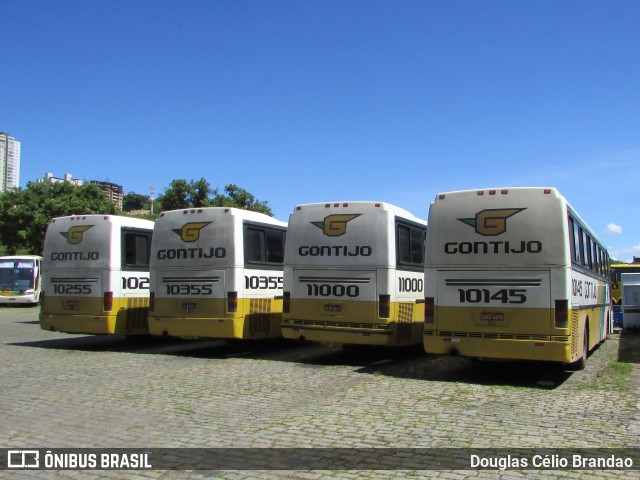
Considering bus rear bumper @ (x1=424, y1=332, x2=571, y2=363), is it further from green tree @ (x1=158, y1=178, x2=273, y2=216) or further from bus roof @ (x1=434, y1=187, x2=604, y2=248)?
green tree @ (x1=158, y1=178, x2=273, y2=216)

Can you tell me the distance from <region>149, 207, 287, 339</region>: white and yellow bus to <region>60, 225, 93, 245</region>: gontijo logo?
7.01 ft

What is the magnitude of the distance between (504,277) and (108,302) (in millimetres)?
9165

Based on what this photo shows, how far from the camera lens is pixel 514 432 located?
655 cm

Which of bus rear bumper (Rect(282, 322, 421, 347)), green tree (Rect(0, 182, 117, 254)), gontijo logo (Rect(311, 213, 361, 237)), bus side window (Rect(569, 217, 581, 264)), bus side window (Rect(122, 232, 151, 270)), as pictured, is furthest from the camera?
green tree (Rect(0, 182, 117, 254))

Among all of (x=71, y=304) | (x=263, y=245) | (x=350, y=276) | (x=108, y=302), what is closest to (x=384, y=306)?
(x=350, y=276)

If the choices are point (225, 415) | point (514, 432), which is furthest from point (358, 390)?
point (514, 432)

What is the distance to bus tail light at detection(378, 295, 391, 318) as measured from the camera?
1161 cm

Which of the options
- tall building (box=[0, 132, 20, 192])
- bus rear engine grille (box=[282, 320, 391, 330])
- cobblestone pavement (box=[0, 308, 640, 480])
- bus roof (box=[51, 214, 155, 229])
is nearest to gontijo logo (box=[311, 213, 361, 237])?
bus rear engine grille (box=[282, 320, 391, 330])

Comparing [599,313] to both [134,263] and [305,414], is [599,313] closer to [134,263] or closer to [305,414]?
[305,414]

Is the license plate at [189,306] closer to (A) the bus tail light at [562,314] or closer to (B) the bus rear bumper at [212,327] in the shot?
(B) the bus rear bumper at [212,327]

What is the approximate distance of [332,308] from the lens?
39.5 feet

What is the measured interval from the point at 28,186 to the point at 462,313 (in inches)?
1538

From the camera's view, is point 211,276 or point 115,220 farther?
point 115,220

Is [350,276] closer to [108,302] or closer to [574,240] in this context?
[574,240]
